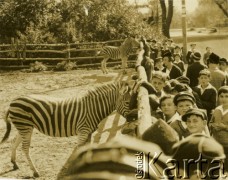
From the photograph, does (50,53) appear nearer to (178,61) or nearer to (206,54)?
(178,61)

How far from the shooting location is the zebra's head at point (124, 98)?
259 centimetres

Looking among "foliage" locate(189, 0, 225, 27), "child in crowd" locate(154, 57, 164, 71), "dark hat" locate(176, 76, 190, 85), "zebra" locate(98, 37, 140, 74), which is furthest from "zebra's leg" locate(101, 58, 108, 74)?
"foliage" locate(189, 0, 225, 27)

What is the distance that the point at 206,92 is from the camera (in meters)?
2.32

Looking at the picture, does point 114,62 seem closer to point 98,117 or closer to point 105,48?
point 105,48

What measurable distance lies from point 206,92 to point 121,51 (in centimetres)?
56

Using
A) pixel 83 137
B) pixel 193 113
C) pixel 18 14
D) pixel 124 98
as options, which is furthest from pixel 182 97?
pixel 18 14

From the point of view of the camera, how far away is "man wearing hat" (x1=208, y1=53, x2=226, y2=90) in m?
2.42

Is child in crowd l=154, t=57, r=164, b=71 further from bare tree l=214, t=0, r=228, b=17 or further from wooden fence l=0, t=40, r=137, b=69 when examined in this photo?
bare tree l=214, t=0, r=228, b=17

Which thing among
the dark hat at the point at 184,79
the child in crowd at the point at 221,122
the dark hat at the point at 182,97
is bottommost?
the child in crowd at the point at 221,122

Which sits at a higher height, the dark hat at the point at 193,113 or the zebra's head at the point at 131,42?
the zebra's head at the point at 131,42

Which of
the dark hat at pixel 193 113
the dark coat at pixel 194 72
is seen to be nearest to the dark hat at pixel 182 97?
the dark hat at pixel 193 113

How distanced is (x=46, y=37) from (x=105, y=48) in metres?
0.46

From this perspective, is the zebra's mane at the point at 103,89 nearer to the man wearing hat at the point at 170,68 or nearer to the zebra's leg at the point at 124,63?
the zebra's leg at the point at 124,63

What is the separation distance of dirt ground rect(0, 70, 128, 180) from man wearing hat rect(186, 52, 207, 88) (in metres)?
0.42
